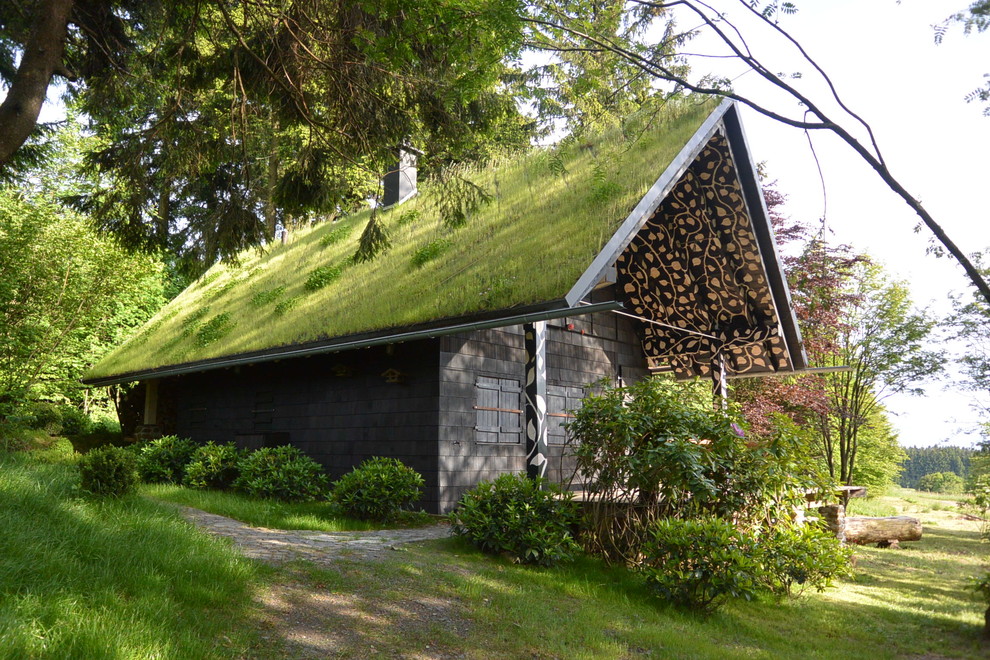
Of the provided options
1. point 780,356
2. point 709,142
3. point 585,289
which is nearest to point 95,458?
point 585,289

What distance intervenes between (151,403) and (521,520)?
1188 centimetres

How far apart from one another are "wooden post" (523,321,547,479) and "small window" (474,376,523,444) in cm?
154

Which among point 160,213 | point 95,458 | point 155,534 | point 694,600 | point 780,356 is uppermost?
point 160,213

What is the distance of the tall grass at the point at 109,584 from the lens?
3629 millimetres

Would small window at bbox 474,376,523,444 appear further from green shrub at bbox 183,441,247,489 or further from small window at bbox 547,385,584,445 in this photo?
green shrub at bbox 183,441,247,489

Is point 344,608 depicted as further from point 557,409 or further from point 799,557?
point 557,409

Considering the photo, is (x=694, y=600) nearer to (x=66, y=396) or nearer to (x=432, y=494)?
(x=432, y=494)

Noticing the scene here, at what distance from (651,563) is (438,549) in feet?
7.20

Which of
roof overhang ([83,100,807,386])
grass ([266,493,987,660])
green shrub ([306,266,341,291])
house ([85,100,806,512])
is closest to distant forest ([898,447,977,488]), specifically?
roof overhang ([83,100,807,386])

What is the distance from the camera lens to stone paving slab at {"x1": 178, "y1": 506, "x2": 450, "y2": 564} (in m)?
6.29

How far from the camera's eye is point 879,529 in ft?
41.0

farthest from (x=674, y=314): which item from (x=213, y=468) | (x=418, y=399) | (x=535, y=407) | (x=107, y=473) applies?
(x=107, y=473)

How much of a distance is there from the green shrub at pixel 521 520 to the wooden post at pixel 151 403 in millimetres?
10788

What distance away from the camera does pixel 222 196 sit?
8.32 metres
